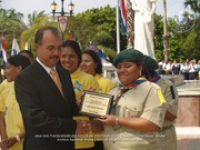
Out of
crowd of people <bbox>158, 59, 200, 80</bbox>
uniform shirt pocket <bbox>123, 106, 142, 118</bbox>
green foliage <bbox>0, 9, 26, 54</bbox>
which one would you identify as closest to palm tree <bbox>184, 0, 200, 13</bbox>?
green foliage <bbox>0, 9, 26, 54</bbox>

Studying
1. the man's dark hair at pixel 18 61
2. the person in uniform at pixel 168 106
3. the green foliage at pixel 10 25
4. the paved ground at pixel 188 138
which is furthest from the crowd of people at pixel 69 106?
the green foliage at pixel 10 25

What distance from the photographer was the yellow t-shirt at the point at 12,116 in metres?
3.90

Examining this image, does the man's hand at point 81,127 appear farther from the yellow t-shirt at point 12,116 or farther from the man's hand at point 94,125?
the yellow t-shirt at point 12,116

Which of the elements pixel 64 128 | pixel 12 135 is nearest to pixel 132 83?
pixel 64 128

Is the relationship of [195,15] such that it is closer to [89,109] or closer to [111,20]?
[111,20]

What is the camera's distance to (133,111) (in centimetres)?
292

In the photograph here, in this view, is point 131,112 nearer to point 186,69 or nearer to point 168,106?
point 168,106

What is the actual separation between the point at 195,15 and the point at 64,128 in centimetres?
4972

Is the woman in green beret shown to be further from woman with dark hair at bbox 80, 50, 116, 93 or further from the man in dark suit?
woman with dark hair at bbox 80, 50, 116, 93

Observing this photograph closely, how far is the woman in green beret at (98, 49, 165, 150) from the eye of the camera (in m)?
2.89

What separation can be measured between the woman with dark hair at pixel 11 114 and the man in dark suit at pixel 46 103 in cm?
96

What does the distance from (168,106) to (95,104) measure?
867mm

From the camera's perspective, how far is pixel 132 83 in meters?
3.04

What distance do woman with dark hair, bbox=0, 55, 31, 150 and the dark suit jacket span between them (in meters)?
0.99
